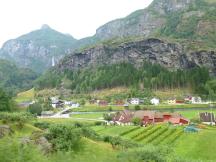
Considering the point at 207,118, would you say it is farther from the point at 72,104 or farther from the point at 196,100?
the point at 72,104

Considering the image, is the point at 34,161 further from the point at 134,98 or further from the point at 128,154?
the point at 134,98

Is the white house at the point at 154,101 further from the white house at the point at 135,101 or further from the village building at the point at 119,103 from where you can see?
the village building at the point at 119,103

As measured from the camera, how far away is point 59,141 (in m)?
47.6

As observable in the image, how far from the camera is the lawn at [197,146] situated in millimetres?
61438

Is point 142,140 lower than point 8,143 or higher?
lower

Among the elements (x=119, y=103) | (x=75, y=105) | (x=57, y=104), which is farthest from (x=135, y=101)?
(x=57, y=104)

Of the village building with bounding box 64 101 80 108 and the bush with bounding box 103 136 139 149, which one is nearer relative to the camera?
the bush with bounding box 103 136 139 149

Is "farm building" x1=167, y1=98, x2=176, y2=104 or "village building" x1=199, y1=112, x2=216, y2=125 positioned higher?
"farm building" x1=167, y1=98, x2=176, y2=104

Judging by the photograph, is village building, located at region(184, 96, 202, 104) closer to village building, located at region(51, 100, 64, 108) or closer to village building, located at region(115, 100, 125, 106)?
village building, located at region(115, 100, 125, 106)

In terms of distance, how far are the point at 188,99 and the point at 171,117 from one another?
71925mm

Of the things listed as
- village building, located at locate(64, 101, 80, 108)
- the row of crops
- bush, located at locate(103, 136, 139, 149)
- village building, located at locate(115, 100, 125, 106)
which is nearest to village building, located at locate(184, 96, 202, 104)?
village building, located at locate(115, 100, 125, 106)

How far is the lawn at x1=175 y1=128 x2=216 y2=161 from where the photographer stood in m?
61.4

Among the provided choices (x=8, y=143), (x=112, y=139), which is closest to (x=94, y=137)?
(x=112, y=139)

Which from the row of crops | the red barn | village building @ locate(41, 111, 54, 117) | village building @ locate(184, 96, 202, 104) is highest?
village building @ locate(184, 96, 202, 104)
